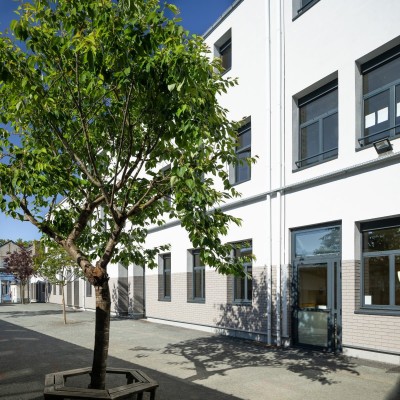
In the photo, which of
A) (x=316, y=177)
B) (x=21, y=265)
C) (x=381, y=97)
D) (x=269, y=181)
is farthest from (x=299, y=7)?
(x=21, y=265)

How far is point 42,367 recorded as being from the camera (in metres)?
9.51

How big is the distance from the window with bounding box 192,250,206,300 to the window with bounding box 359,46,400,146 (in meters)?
8.08

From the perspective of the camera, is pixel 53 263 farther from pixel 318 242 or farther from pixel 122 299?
pixel 318 242

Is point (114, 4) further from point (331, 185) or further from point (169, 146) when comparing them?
point (331, 185)

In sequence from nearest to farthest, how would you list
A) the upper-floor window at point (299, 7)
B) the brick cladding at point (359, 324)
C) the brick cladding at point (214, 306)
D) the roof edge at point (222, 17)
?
Result: 1. the brick cladding at point (359, 324)
2. the upper-floor window at point (299, 7)
3. the brick cladding at point (214, 306)
4. the roof edge at point (222, 17)

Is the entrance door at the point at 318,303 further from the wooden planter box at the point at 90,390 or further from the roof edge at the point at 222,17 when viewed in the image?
the roof edge at the point at 222,17

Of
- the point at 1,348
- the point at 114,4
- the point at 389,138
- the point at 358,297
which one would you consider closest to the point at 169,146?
the point at 114,4

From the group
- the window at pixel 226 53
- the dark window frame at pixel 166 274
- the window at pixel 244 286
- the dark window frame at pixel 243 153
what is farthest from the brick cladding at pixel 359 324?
the dark window frame at pixel 166 274

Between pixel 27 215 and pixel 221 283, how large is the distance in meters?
8.73

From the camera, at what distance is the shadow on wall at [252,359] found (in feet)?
28.8

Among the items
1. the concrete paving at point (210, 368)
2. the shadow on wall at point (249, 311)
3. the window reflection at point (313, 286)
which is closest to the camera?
the concrete paving at point (210, 368)

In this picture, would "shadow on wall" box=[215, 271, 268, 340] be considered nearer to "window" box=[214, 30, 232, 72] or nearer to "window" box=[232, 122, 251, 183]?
"window" box=[232, 122, 251, 183]

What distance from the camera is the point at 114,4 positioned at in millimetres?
6309

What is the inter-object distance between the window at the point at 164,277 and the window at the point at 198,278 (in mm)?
2301
